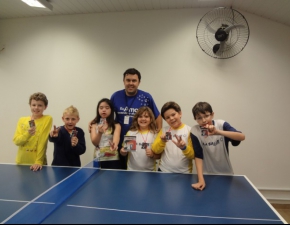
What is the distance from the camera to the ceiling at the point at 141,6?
3.23m

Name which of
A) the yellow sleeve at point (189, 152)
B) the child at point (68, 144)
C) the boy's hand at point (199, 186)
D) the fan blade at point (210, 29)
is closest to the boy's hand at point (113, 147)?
the child at point (68, 144)

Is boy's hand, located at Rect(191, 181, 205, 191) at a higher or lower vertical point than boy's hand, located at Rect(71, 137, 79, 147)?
lower

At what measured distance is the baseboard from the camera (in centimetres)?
354

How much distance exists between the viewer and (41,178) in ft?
6.22

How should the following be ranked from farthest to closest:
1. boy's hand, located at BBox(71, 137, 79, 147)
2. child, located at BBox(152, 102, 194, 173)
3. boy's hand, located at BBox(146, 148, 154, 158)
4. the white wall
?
1. the white wall
2. boy's hand, located at BBox(71, 137, 79, 147)
3. boy's hand, located at BBox(146, 148, 154, 158)
4. child, located at BBox(152, 102, 194, 173)

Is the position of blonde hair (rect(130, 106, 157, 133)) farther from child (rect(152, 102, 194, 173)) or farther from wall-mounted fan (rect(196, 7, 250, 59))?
wall-mounted fan (rect(196, 7, 250, 59))

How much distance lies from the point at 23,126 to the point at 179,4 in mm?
3103

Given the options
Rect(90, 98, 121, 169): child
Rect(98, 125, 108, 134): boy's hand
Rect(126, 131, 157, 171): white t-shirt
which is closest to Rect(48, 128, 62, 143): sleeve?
Rect(90, 98, 121, 169): child

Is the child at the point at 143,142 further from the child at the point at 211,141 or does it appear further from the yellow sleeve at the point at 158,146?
the child at the point at 211,141

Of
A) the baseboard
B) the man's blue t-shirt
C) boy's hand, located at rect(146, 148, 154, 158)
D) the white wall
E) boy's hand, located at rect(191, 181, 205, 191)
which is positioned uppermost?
the white wall

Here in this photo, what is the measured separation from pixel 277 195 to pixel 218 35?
2.97 meters

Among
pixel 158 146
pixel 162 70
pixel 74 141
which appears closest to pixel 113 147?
pixel 74 141

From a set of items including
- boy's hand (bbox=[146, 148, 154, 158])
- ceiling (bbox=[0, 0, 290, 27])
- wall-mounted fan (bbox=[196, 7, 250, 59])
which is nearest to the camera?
boy's hand (bbox=[146, 148, 154, 158])

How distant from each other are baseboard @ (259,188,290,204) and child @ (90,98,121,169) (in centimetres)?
282
